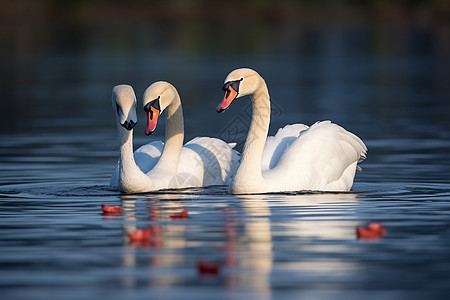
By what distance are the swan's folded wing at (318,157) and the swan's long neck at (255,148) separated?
35 centimetres

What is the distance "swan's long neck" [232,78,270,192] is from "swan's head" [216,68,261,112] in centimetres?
17

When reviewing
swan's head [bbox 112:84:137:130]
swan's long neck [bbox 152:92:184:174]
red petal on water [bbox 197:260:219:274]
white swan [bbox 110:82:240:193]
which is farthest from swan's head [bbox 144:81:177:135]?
red petal on water [bbox 197:260:219:274]

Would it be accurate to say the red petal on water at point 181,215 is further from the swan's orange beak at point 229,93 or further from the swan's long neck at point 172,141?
the swan's long neck at point 172,141

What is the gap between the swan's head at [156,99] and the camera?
14.4 m

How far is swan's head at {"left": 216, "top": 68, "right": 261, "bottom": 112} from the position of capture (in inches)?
552

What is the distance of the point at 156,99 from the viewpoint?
1499 cm

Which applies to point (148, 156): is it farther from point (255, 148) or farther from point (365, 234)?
point (365, 234)

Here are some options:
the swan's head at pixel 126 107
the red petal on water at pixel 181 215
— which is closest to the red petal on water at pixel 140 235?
the red petal on water at pixel 181 215

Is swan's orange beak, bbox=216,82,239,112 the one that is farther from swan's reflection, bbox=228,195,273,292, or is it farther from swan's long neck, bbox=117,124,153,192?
swan's long neck, bbox=117,124,153,192

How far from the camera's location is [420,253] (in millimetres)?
10148

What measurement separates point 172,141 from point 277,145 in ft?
4.32

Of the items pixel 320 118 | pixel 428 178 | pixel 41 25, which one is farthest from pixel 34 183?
pixel 41 25

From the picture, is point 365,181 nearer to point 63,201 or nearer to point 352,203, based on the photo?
point 352,203

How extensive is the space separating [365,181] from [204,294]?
7.51m
